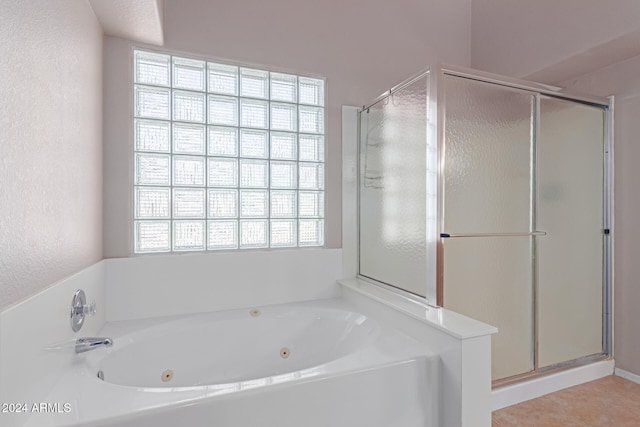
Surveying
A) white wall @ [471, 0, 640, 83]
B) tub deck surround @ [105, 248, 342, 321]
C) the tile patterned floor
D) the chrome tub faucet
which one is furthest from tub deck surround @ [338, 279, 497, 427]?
white wall @ [471, 0, 640, 83]

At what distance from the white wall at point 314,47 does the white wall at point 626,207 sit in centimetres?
105

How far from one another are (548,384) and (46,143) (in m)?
2.73

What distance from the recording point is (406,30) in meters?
2.50

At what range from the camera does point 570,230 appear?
2.14 metres

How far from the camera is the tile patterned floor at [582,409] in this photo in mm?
1715

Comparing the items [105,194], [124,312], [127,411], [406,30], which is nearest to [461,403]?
[127,411]

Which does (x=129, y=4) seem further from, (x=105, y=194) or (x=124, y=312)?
(x=124, y=312)

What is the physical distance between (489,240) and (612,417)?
109cm

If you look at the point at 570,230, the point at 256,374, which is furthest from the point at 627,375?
the point at 256,374

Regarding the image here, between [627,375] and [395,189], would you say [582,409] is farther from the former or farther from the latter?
[395,189]

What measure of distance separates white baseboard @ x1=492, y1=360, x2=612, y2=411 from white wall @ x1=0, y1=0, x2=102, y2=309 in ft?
7.14

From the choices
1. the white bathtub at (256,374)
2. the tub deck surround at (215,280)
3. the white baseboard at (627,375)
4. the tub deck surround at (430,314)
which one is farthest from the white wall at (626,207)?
the tub deck surround at (215,280)

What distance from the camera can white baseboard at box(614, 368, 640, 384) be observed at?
2.10 meters

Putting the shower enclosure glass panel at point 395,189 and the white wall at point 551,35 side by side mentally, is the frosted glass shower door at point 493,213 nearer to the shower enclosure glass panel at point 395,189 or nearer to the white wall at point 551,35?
the shower enclosure glass panel at point 395,189
